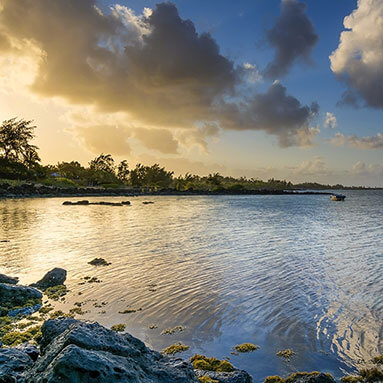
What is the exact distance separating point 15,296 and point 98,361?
27.6 ft

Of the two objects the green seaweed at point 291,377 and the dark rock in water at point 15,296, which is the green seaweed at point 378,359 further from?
the dark rock in water at point 15,296

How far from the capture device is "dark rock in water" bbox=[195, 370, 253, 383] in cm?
636

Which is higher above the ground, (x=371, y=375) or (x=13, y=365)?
(x=13, y=365)

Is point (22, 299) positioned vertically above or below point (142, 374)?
below

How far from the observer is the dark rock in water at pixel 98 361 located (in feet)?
13.9

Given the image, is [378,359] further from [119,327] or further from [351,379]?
[119,327]

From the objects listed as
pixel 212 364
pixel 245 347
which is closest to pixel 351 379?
pixel 245 347

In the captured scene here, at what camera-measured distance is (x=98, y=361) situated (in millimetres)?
4391

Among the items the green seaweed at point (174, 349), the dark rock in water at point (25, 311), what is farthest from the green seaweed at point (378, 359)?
the dark rock in water at point (25, 311)

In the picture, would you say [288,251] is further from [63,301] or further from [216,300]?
[63,301]

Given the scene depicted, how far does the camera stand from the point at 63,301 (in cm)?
1163

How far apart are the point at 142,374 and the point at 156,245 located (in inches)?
706

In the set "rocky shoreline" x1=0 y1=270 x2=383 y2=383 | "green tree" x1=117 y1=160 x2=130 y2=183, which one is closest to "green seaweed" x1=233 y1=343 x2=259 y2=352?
"rocky shoreline" x1=0 y1=270 x2=383 y2=383

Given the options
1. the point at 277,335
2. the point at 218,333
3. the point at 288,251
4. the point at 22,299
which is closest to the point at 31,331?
the point at 22,299
